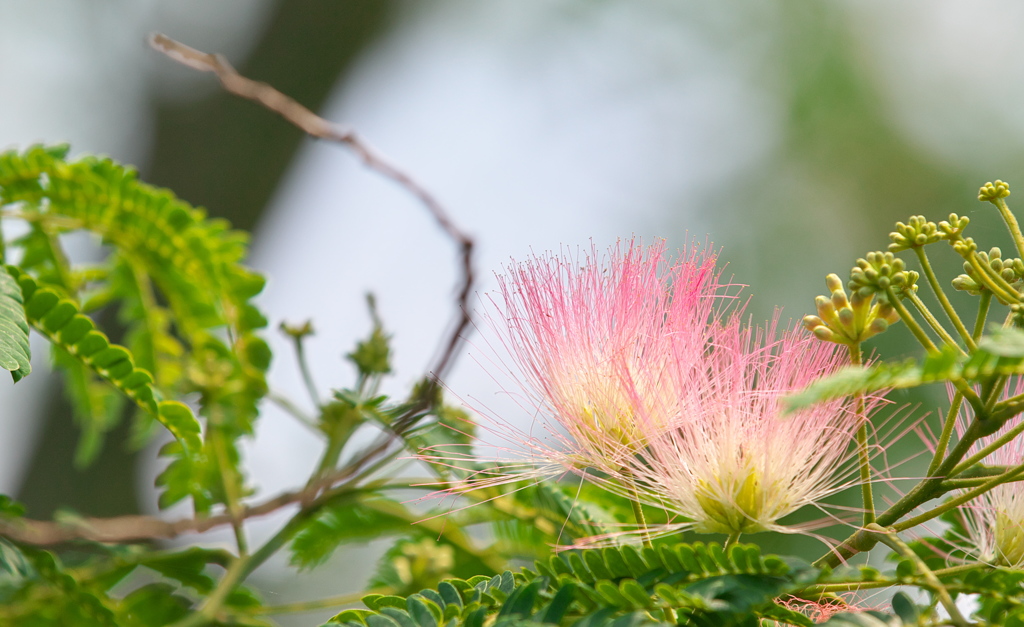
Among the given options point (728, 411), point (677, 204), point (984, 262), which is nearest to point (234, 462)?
point (728, 411)

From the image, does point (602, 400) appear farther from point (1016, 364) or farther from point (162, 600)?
point (162, 600)

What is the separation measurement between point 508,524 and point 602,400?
663mm

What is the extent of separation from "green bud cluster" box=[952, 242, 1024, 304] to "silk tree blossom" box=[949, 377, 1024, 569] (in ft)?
0.45

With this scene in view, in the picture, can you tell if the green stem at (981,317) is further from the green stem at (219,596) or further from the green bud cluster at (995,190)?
the green stem at (219,596)

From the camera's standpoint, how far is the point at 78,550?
1.41 m

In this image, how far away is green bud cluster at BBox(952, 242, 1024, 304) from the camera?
0.87m

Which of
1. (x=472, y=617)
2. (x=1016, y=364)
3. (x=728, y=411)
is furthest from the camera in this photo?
(x=728, y=411)

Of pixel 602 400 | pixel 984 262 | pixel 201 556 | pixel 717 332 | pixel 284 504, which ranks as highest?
pixel 984 262

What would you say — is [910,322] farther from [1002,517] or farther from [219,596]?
[219,596]

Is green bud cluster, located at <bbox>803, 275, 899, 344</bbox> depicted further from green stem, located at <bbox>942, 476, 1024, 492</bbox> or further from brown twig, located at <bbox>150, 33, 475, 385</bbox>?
brown twig, located at <bbox>150, 33, 475, 385</bbox>

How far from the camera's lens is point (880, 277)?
83 centimetres

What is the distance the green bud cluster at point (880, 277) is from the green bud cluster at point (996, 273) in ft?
0.21

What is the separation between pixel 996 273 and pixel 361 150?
0.95 metres

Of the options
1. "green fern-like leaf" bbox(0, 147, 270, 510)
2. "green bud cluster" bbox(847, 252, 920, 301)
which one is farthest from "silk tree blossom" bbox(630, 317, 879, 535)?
"green fern-like leaf" bbox(0, 147, 270, 510)
